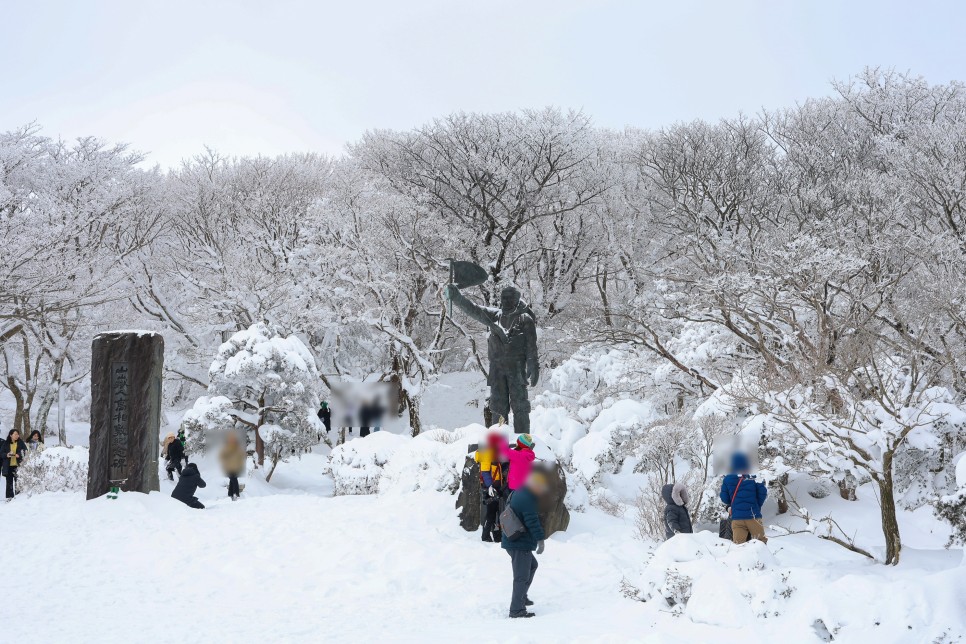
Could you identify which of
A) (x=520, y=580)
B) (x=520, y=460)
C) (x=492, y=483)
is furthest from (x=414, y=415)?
(x=520, y=580)

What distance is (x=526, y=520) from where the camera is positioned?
19.4ft

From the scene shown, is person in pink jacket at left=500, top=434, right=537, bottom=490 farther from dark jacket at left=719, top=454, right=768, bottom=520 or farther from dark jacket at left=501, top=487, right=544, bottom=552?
dark jacket at left=719, top=454, right=768, bottom=520

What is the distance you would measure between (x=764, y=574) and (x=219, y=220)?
79.2ft

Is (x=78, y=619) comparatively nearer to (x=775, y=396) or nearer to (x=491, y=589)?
(x=491, y=589)

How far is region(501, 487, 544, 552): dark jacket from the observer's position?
5891 millimetres

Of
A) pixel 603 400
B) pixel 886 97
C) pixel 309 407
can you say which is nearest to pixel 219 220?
pixel 309 407

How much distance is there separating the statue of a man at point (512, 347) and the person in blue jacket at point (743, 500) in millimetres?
2865

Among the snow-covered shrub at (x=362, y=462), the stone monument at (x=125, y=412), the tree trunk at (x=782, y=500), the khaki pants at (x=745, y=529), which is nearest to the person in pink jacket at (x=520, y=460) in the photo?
the khaki pants at (x=745, y=529)

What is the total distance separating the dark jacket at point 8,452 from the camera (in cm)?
1220

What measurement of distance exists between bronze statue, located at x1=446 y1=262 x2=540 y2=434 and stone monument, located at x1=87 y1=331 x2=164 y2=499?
16.9 ft

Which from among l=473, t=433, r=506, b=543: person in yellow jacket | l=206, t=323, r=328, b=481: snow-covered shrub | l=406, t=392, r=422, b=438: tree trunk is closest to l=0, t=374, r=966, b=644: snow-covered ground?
l=473, t=433, r=506, b=543: person in yellow jacket

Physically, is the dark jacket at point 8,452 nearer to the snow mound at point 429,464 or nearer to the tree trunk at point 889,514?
the snow mound at point 429,464

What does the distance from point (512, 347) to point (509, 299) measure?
639 mm

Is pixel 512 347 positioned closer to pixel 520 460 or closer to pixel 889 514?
pixel 520 460
